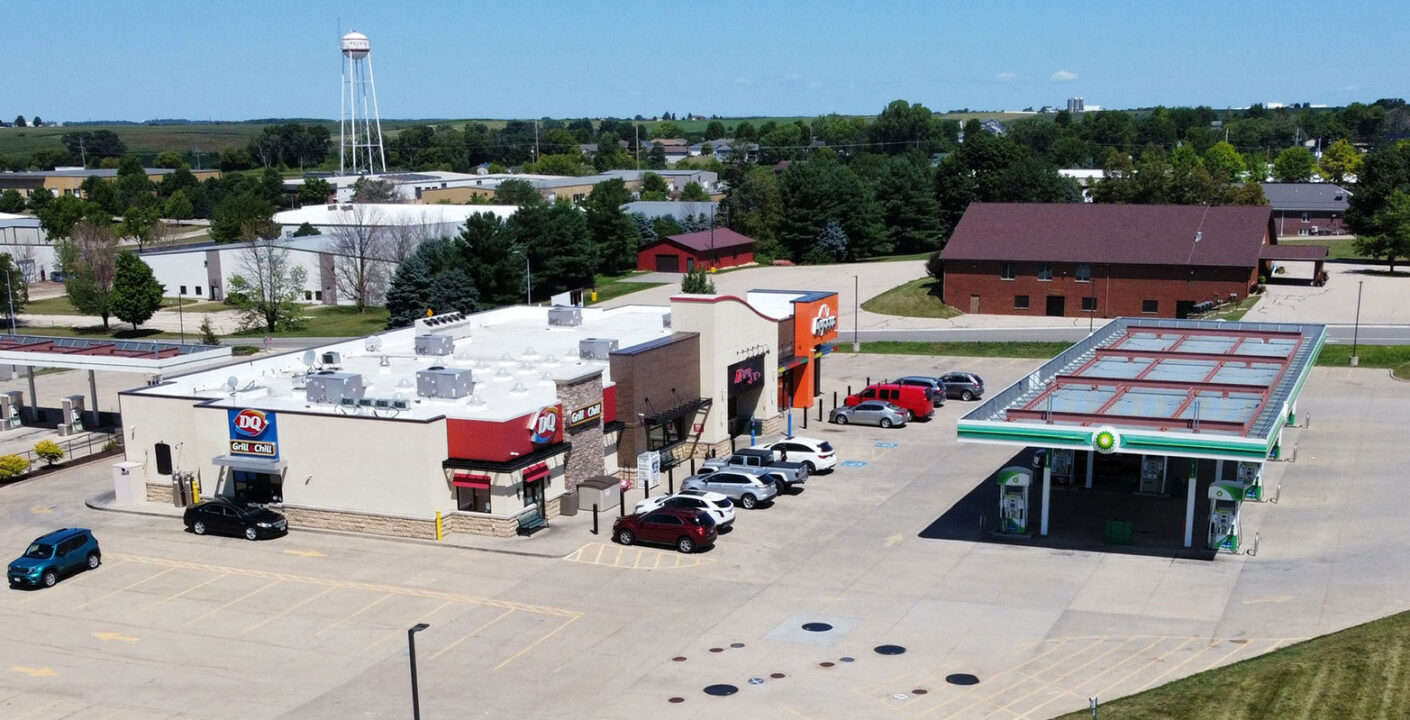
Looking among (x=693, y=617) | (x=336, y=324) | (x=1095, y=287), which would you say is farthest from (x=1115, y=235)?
(x=693, y=617)

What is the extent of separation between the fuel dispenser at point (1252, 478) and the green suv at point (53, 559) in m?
35.9

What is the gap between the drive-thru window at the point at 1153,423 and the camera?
37.2 m

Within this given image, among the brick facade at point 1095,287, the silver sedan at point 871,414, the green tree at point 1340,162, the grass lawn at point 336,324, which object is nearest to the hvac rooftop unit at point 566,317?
the silver sedan at point 871,414

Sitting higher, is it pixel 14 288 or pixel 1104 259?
pixel 1104 259

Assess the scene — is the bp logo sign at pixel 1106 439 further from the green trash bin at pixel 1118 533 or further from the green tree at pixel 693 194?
the green tree at pixel 693 194

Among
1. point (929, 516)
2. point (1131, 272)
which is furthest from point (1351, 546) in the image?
point (1131, 272)

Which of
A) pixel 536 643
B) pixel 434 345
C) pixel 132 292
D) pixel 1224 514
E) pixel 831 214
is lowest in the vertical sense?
pixel 536 643

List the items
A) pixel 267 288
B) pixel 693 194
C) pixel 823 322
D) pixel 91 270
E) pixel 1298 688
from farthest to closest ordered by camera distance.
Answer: pixel 693 194 < pixel 267 288 < pixel 91 270 < pixel 823 322 < pixel 1298 688

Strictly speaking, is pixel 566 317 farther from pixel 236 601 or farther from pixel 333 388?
pixel 236 601

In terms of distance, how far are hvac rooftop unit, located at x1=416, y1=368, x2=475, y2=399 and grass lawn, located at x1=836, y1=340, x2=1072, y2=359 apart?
3775 cm

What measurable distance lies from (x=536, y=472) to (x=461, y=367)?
10.6m

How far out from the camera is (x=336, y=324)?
3772 inches

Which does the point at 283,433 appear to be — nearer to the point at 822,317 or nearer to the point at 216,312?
the point at 822,317

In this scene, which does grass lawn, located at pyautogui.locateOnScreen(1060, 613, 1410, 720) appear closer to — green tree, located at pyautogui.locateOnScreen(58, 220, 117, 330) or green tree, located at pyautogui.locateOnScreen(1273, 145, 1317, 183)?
green tree, located at pyautogui.locateOnScreen(58, 220, 117, 330)
